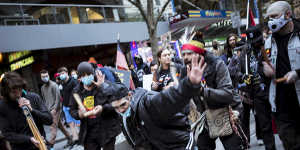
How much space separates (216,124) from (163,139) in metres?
1.10

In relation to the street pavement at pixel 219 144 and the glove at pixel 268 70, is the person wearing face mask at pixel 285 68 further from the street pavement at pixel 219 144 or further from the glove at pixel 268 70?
the street pavement at pixel 219 144

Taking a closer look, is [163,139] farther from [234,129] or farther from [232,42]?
[232,42]

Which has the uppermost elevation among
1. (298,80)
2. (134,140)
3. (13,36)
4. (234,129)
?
(13,36)

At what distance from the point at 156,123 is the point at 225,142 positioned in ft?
4.73

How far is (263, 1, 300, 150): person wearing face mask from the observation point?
2.97m

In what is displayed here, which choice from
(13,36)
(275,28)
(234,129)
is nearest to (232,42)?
(275,28)

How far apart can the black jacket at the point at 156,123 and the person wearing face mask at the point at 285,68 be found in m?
1.40

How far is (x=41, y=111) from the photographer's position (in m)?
3.50

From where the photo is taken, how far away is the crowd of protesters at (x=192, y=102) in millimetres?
2143

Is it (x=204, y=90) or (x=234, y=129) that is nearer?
(x=204, y=90)

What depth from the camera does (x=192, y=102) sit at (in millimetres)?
3348

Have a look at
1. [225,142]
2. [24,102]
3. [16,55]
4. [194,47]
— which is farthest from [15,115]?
[16,55]

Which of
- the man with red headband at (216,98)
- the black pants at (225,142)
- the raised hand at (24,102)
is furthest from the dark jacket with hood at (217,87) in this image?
the raised hand at (24,102)

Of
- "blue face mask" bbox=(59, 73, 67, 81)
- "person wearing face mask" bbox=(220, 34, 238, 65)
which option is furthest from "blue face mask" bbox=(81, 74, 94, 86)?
"blue face mask" bbox=(59, 73, 67, 81)
